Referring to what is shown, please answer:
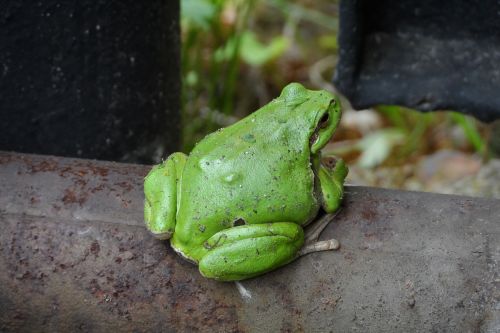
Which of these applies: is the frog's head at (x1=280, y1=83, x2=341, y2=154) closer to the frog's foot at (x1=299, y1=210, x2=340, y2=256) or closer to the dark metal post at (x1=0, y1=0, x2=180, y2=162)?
the frog's foot at (x1=299, y1=210, x2=340, y2=256)

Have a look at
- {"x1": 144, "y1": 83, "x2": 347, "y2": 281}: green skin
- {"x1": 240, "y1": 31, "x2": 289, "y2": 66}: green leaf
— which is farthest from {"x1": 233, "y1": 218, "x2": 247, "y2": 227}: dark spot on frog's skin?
{"x1": 240, "y1": 31, "x2": 289, "y2": 66}: green leaf

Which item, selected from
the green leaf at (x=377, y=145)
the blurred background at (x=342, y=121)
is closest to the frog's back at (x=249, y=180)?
the blurred background at (x=342, y=121)

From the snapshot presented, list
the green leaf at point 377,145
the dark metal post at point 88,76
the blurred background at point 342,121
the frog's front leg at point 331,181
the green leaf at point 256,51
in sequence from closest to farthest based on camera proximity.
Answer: the frog's front leg at point 331,181, the dark metal post at point 88,76, the blurred background at point 342,121, the green leaf at point 377,145, the green leaf at point 256,51

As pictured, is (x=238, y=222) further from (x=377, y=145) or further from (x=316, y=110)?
(x=377, y=145)

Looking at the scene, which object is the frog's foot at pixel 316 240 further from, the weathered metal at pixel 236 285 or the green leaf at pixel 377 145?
the green leaf at pixel 377 145

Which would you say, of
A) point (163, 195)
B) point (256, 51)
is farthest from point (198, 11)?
point (163, 195)

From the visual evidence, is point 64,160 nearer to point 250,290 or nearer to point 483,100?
point 250,290

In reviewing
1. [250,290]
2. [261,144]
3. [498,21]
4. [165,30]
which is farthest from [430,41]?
[250,290]
